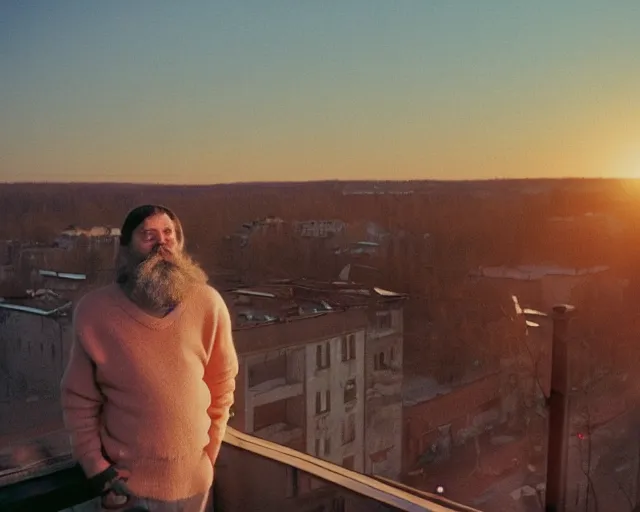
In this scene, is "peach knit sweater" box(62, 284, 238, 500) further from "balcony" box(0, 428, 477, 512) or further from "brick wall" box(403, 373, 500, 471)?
"brick wall" box(403, 373, 500, 471)

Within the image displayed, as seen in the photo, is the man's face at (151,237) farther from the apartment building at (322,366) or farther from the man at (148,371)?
the apartment building at (322,366)

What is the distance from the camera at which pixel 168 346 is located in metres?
0.77

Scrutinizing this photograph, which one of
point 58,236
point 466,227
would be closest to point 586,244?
point 466,227

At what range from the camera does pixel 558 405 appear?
1.35m

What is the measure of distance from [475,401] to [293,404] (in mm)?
2187

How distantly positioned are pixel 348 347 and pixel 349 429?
1.94ft

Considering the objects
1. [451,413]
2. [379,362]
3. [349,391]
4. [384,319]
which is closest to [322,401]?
[349,391]

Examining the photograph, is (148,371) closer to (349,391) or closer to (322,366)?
(322,366)

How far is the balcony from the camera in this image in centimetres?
86

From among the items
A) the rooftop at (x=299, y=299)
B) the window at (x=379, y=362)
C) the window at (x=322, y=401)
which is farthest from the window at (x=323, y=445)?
the rooftop at (x=299, y=299)

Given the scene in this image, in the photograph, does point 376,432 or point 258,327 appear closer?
point 258,327

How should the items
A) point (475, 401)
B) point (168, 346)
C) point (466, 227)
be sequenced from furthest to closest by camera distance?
point (475, 401) < point (466, 227) < point (168, 346)

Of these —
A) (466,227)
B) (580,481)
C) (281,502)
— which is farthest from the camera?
(580,481)

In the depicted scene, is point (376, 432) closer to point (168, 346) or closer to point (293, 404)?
point (293, 404)
